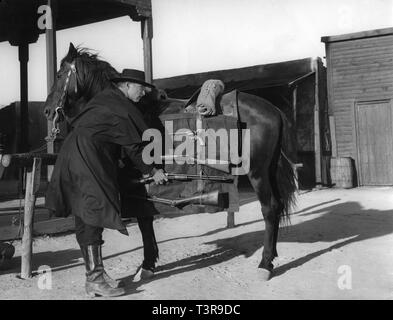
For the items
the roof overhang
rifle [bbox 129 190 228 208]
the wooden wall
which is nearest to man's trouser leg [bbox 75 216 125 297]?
rifle [bbox 129 190 228 208]

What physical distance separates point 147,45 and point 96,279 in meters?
6.28

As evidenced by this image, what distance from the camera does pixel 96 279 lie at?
3.81m

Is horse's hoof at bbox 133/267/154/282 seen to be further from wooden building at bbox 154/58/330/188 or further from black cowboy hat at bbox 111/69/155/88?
wooden building at bbox 154/58/330/188

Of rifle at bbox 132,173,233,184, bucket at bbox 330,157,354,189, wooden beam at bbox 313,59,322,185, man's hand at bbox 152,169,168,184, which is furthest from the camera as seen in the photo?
wooden beam at bbox 313,59,322,185

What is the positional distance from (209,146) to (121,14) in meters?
6.36

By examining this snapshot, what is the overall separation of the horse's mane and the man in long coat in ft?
1.55

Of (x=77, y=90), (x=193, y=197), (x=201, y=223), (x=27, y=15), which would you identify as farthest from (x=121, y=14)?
(x=193, y=197)

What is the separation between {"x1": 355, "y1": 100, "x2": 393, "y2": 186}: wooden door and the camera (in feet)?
43.7

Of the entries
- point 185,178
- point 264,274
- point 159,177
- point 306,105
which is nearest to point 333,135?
point 306,105

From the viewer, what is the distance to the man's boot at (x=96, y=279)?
379 cm

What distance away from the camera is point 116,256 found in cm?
554
